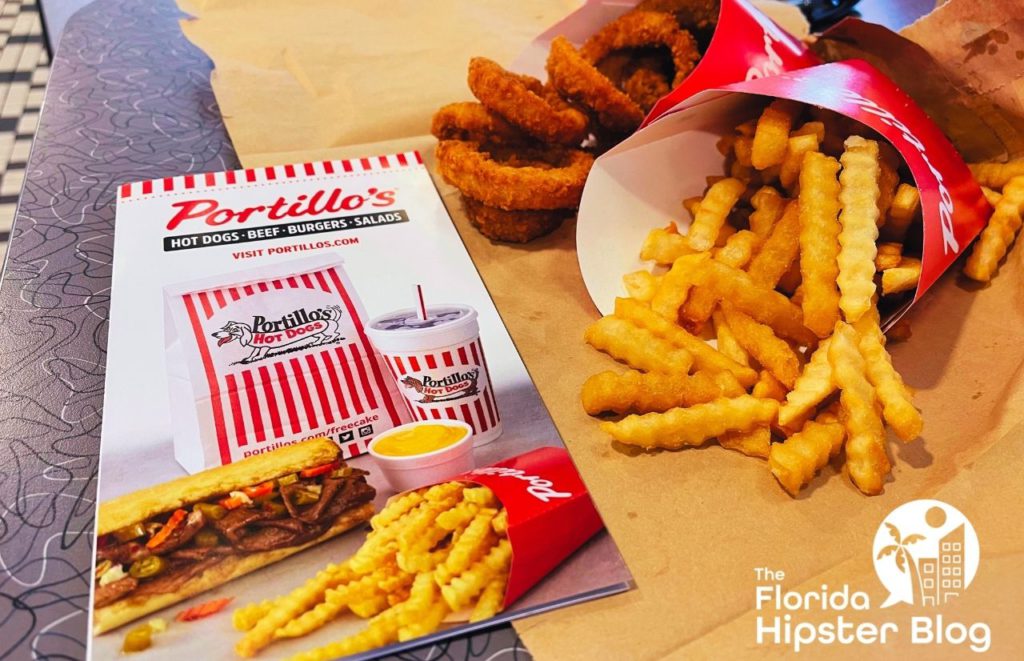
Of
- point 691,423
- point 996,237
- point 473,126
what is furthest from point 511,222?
point 996,237

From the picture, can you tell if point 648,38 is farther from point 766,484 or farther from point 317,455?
point 317,455

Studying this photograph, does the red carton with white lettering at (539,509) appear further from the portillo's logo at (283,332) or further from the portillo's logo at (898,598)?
the portillo's logo at (283,332)

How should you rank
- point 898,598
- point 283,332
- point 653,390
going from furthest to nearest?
point 283,332, point 653,390, point 898,598

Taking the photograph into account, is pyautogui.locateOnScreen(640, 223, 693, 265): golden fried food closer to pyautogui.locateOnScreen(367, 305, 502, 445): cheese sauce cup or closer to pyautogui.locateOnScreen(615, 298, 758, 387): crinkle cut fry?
pyautogui.locateOnScreen(615, 298, 758, 387): crinkle cut fry

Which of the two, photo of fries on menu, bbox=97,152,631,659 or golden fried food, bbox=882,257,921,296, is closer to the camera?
photo of fries on menu, bbox=97,152,631,659

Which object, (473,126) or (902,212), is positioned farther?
(473,126)

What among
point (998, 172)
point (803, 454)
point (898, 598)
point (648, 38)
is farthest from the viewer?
point (648, 38)

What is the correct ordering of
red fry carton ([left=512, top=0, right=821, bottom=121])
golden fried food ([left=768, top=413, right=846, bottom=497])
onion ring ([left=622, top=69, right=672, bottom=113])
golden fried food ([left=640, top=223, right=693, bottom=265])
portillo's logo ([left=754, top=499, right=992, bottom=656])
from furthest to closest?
1. onion ring ([left=622, top=69, right=672, bottom=113])
2. red fry carton ([left=512, top=0, right=821, bottom=121])
3. golden fried food ([left=640, top=223, right=693, bottom=265])
4. golden fried food ([left=768, top=413, right=846, bottom=497])
5. portillo's logo ([left=754, top=499, right=992, bottom=656])

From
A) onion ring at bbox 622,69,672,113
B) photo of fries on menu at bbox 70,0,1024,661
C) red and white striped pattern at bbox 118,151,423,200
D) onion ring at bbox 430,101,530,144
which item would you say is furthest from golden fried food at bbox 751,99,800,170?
red and white striped pattern at bbox 118,151,423,200
